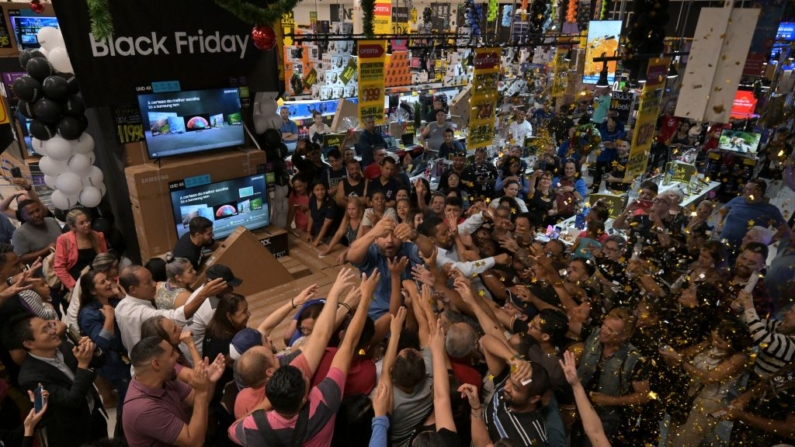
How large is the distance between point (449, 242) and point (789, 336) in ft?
7.84

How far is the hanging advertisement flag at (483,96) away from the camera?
6504 millimetres

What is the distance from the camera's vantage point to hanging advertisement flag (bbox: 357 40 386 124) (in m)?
6.49

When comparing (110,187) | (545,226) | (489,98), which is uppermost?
(489,98)

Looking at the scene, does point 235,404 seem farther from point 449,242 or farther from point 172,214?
point 172,214

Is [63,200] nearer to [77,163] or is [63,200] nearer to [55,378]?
[77,163]

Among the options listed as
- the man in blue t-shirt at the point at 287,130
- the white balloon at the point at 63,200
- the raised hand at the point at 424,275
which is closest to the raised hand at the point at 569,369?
the raised hand at the point at 424,275

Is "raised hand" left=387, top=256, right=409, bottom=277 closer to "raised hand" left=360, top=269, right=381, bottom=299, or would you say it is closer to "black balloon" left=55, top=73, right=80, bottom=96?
"raised hand" left=360, top=269, right=381, bottom=299

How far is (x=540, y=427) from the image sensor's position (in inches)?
90.0

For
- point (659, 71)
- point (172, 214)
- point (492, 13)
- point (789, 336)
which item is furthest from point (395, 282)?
point (492, 13)

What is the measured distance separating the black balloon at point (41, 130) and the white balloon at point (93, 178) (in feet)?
1.62

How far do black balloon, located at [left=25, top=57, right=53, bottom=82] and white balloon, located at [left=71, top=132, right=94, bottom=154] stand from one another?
63 centimetres

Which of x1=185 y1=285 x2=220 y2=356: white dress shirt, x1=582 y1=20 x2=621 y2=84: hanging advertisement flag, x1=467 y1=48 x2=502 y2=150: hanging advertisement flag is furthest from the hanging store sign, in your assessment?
x1=582 y1=20 x2=621 y2=84: hanging advertisement flag

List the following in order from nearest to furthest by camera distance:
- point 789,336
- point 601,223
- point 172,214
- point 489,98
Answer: point 789,336 → point 601,223 → point 172,214 → point 489,98

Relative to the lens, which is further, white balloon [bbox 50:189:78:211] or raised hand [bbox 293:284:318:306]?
white balloon [bbox 50:189:78:211]
